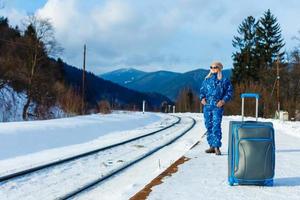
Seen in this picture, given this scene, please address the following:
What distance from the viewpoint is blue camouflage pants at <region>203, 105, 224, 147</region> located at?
9211mm

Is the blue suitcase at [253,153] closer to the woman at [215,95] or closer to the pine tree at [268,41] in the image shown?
the woman at [215,95]

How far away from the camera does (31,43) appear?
4638 centimetres

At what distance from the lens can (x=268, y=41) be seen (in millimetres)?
70312

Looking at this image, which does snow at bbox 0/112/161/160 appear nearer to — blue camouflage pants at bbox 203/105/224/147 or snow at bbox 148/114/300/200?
blue camouflage pants at bbox 203/105/224/147

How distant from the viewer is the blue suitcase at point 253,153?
6.05 m

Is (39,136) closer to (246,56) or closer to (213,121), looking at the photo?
(213,121)

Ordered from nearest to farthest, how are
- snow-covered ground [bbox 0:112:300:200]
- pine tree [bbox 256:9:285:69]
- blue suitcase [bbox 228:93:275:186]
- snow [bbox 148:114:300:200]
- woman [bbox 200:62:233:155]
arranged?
snow [bbox 148:114:300:200] < snow-covered ground [bbox 0:112:300:200] < blue suitcase [bbox 228:93:275:186] < woman [bbox 200:62:233:155] < pine tree [bbox 256:9:285:69]

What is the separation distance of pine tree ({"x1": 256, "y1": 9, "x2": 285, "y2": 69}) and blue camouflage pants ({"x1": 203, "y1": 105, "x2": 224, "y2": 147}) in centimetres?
6187

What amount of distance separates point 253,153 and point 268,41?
67106 millimetres

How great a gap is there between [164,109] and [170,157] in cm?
6766

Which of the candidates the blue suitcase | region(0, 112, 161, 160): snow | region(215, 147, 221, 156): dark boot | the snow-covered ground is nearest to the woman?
region(215, 147, 221, 156): dark boot

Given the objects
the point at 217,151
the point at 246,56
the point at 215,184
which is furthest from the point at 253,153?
the point at 246,56

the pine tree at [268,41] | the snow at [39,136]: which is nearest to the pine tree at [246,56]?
the pine tree at [268,41]

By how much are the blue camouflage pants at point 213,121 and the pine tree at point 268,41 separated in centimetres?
6187
